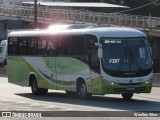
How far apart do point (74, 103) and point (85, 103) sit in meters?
0.42

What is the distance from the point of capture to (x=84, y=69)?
2341 centimetres

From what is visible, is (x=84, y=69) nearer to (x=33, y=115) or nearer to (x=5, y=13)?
(x=33, y=115)

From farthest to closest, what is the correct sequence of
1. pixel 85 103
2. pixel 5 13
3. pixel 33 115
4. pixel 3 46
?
1. pixel 5 13
2. pixel 3 46
3. pixel 85 103
4. pixel 33 115

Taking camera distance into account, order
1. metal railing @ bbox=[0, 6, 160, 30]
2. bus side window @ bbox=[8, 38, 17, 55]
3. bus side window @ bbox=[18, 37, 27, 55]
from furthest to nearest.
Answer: metal railing @ bbox=[0, 6, 160, 30] → bus side window @ bbox=[8, 38, 17, 55] → bus side window @ bbox=[18, 37, 27, 55]

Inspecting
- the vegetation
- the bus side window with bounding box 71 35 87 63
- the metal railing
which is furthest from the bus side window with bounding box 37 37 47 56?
the vegetation

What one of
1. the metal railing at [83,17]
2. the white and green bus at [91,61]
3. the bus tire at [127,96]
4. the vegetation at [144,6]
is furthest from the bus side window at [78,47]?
the vegetation at [144,6]

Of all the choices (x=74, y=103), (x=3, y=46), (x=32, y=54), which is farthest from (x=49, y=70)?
(x=3, y=46)

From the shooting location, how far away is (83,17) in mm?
68562

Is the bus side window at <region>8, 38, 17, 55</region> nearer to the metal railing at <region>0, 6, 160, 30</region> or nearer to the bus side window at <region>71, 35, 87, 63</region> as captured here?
the bus side window at <region>71, 35, 87, 63</region>

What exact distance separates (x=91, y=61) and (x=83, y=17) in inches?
1805

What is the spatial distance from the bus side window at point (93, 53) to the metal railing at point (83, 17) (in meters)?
33.8

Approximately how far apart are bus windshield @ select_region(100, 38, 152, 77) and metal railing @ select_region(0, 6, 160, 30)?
33.9m

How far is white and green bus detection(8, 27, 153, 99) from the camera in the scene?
22.1 m

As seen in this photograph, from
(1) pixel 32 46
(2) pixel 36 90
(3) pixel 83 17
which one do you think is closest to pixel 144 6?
(3) pixel 83 17
